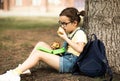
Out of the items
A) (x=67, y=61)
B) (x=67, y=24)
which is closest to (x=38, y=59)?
(x=67, y=61)

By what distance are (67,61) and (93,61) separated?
409 millimetres

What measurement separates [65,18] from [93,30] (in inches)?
26.9

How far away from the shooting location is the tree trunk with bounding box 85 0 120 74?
570cm

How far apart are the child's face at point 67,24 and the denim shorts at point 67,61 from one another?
0.37 meters

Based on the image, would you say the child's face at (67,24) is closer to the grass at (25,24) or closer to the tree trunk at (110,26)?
the tree trunk at (110,26)

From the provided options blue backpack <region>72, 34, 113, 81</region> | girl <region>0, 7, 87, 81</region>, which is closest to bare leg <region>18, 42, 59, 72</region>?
girl <region>0, 7, 87, 81</region>

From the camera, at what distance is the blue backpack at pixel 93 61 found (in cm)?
509

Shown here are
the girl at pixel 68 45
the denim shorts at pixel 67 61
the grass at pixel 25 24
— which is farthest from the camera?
the grass at pixel 25 24

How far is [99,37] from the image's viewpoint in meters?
5.83

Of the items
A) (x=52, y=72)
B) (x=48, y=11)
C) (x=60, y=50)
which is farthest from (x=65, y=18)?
(x=48, y=11)

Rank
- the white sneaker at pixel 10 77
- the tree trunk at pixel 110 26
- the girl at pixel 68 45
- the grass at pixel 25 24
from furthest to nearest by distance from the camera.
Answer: the grass at pixel 25 24 < the tree trunk at pixel 110 26 < the girl at pixel 68 45 < the white sneaker at pixel 10 77

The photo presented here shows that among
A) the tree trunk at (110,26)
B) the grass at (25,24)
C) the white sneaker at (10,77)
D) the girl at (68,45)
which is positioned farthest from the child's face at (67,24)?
the grass at (25,24)

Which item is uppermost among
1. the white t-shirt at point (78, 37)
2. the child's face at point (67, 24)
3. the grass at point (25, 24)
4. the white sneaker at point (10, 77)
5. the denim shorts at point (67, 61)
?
the child's face at point (67, 24)

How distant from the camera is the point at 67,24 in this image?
17.7 feet
